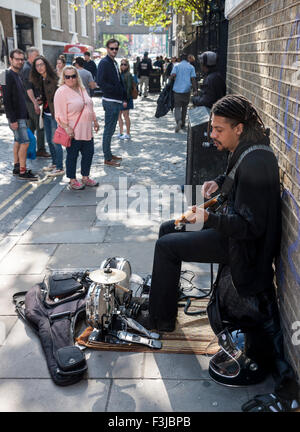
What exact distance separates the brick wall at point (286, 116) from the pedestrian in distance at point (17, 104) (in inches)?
176

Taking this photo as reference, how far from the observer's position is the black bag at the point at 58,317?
10.1ft

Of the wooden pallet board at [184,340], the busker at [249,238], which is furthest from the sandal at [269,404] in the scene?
the wooden pallet board at [184,340]

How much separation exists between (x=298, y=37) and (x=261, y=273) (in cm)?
144

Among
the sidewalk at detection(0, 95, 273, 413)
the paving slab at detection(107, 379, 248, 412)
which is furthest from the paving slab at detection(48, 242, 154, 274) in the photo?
the paving slab at detection(107, 379, 248, 412)

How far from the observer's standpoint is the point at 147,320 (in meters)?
3.67

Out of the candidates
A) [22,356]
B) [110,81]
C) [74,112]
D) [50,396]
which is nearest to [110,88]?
[110,81]

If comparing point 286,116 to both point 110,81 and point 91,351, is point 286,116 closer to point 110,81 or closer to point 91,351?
point 91,351

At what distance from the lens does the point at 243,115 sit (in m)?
3.11

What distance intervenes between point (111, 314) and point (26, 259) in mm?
1871

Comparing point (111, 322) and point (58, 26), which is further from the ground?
point (58, 26)

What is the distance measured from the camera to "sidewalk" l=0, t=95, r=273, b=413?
288 cm

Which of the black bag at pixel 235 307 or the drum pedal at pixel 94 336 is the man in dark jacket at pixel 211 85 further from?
the drum pedal at pixel 94 336

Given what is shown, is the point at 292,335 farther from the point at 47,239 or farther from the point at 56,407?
the point at 47,239
